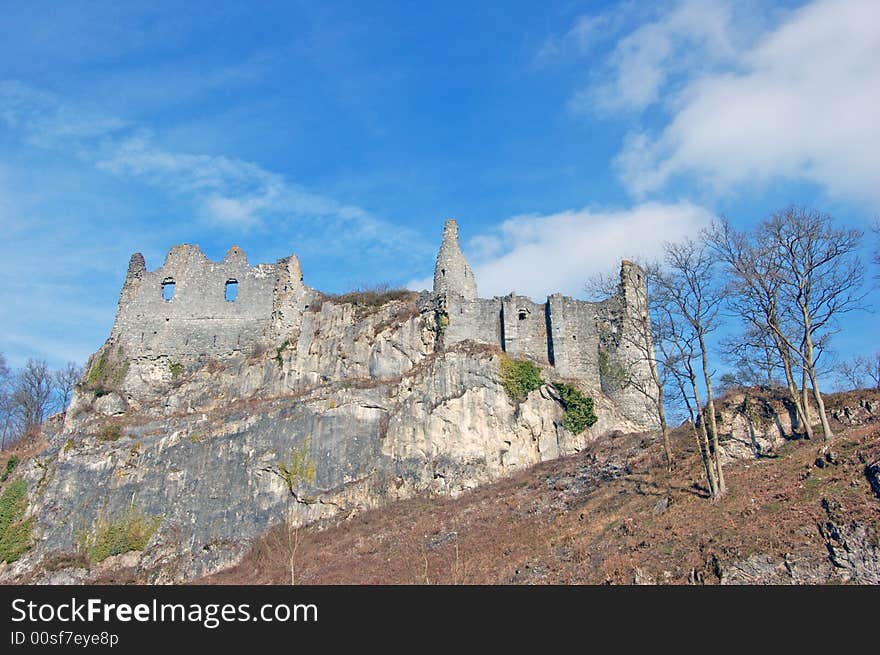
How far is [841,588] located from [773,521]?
296cm

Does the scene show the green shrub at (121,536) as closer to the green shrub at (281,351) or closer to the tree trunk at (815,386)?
the green shrub at (281,351)

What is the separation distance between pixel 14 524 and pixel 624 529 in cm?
2684

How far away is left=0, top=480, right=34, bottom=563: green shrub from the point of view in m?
30.6

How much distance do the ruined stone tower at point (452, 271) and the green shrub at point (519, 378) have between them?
5.20m

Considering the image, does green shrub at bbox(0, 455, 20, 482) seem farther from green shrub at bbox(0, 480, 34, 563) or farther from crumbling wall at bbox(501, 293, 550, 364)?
crumbling wall at bbox(501, 293, 550, 364)

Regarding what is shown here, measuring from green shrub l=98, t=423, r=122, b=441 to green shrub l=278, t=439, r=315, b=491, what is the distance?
29.1ft

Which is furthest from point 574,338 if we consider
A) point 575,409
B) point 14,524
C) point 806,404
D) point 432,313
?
point 14,524

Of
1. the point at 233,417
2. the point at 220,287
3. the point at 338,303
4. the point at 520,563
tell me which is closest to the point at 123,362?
the point at 220,287

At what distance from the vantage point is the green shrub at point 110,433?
3372cm

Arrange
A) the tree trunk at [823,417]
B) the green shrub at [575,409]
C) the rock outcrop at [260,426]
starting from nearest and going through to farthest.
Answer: the tree trunk at [823,417], the rock outcrop at [260,426], the green shrub at [575,409]

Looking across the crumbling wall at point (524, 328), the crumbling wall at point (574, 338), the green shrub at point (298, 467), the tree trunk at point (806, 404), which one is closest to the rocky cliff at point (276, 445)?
the green shrub at point (298, 467)

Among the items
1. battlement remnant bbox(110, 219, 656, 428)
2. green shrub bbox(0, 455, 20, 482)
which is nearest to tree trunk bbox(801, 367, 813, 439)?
battlement remnant bbox(110, 219, 656, 428)

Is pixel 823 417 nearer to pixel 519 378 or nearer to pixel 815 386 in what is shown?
pixel 815 386

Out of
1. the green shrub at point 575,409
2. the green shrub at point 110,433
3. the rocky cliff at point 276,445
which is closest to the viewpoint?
the rocky cliff at point 276,445
